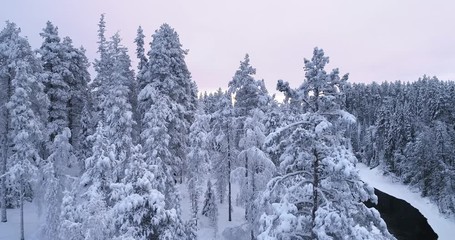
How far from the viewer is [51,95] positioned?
2925cm

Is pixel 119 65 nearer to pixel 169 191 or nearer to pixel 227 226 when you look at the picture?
pixel 169 191

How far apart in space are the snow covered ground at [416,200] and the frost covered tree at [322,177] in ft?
93.3

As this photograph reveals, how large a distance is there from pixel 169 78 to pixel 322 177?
60.7ft

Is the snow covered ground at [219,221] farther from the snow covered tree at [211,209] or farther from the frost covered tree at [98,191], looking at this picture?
the frost covered tree at [98,191]

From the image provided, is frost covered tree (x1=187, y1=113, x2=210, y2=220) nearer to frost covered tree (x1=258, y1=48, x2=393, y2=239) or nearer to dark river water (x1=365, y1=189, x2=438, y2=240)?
frost covered tree (x1=258, y1=48, x2=393, y2=239)

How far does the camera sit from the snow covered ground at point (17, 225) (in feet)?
84.2

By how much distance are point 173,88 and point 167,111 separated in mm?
3156

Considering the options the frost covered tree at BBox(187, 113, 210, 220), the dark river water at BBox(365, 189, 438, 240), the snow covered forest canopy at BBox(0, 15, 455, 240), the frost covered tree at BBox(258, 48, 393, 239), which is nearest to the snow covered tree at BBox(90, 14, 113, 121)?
the snow covered forest canopy at BBox(0, 15, 455, 240)

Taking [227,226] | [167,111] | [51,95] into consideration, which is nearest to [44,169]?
[51,95]

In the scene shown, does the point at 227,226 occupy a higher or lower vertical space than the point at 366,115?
lower

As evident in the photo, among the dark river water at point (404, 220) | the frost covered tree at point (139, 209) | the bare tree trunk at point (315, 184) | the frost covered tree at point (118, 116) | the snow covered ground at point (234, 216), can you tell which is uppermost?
the frost covered tree at point (118, 116)

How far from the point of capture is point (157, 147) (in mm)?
24797

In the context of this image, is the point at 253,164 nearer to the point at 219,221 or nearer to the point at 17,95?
the point at 219,221

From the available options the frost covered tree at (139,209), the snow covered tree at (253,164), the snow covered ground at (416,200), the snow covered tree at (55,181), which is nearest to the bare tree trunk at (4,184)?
the snow covered tree at (55,181)
